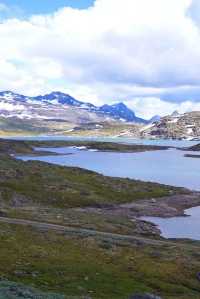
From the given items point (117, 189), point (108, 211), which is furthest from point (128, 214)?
point (117, 189)

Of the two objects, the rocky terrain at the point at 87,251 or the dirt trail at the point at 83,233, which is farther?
the dirt trail at the point at 83,233

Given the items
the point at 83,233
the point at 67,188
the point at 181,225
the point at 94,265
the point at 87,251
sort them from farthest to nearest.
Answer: the point at 67,188 → the point at 181,225 → the point at 83,233 → the point at 87,251 → the point at 94,265

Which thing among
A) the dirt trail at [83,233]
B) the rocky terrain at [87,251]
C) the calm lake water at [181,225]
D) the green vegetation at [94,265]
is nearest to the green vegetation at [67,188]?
the rocky terrain at [87,251]

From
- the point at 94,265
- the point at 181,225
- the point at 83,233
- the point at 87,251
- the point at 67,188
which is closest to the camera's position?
the point at 94,265

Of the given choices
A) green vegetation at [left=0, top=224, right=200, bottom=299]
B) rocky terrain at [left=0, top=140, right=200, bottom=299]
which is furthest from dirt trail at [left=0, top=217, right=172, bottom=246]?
green vegetation at [left=0, top=224, right=200, bottom=299]

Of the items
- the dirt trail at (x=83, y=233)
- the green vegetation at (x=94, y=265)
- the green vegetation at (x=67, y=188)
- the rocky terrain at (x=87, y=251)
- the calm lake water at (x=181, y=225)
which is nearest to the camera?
the rocky terrain at (x=87, y=251)

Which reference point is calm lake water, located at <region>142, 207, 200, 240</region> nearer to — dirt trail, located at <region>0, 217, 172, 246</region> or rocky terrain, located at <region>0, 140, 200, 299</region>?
rocky terrain, located at <region>0, 140, 200, 299</region>

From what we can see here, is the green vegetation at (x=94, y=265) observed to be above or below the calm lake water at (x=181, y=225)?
above

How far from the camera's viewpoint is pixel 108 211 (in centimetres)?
10475

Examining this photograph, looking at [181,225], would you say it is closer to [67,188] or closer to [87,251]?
[67,188]

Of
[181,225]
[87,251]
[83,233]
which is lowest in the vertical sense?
[181,225]

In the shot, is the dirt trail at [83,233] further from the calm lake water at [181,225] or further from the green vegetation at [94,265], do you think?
the calm lake water at [181,225]

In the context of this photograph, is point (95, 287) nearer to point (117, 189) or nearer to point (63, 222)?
point (63, 222)

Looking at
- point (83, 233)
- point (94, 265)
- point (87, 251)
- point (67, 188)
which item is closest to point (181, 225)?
point (83, 233)
